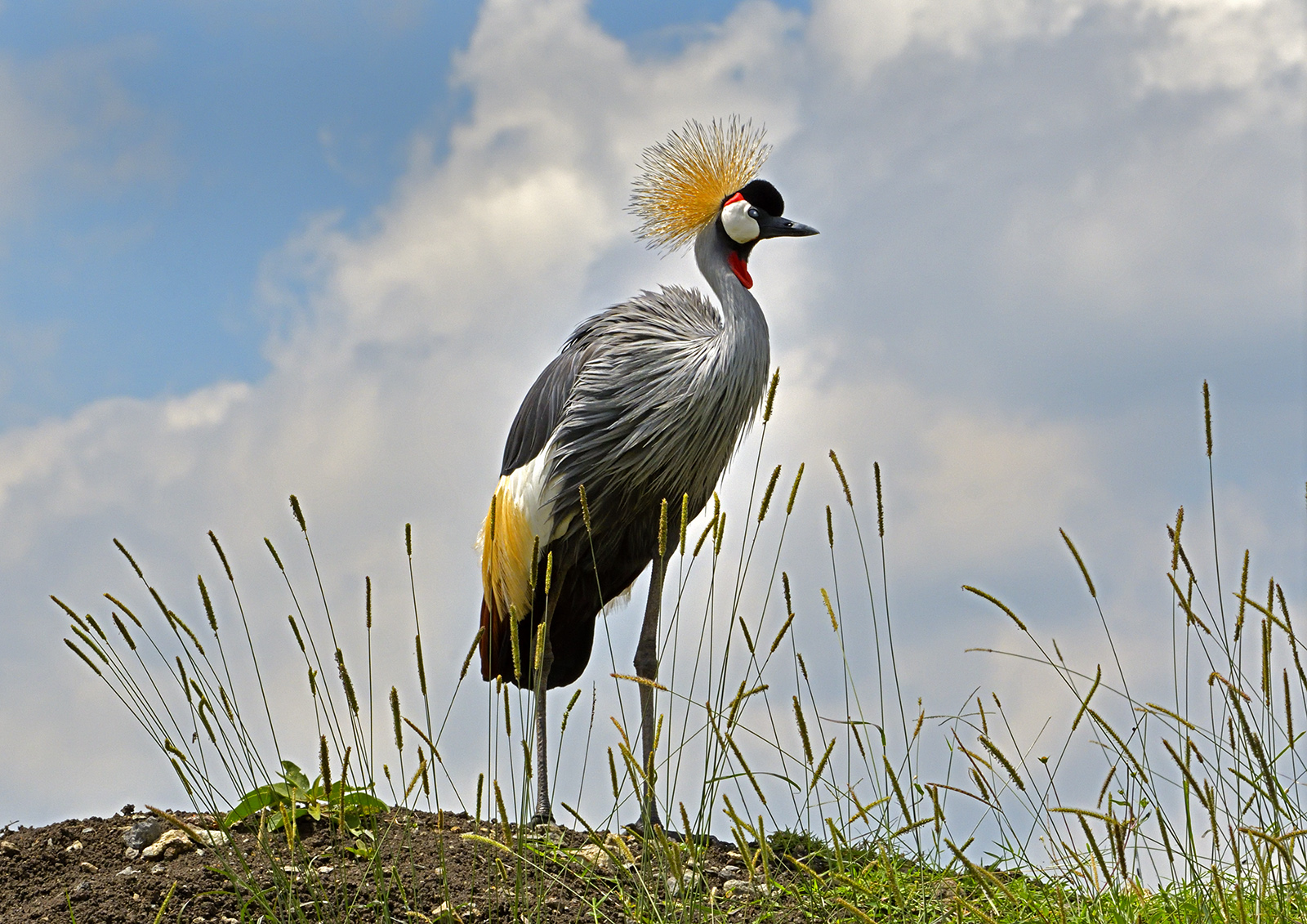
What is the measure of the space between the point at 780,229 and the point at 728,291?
429 mm

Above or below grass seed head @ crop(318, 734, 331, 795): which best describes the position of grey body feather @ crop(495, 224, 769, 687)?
above

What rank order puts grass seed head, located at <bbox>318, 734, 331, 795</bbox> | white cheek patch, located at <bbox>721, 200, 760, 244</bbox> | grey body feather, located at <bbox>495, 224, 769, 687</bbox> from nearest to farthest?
grass seed head, located at <bbox>318, 734, 331, 795</bbox>, grey body feather, located at <bbox>495, 224, 769, 687</bbox>, white cheek patch, located at <bbox>721, 200, 760, 244</bbox>

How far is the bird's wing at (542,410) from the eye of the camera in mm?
4809

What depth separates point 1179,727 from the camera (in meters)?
2.98

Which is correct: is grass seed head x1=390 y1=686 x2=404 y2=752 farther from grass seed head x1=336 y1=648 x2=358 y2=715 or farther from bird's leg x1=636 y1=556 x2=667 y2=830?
bird's leg x1=636 y1=556 x2=667 y2=830

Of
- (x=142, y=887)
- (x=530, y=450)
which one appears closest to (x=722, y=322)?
(x=530, y=450)

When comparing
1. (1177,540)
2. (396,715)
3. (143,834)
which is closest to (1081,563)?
(1177,540)

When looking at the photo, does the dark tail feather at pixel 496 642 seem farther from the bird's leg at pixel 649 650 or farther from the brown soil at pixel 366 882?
the brown soil at pixel 366 882

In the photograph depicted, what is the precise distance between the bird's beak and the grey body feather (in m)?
0.34

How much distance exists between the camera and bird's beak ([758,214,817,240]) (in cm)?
520

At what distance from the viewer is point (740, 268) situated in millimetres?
5223

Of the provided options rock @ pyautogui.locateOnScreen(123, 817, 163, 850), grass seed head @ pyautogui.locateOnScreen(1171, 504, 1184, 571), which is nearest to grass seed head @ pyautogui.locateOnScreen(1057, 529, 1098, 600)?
grass seed head @ pyautogui.locateOnScreen(1171, 504, 1184, 571)

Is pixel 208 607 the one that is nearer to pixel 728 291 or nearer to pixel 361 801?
pixel 361 801

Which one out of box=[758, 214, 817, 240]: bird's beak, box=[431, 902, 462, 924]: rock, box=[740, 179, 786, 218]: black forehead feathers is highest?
box=[740, 179, 786, 218]: black forehead feathers
